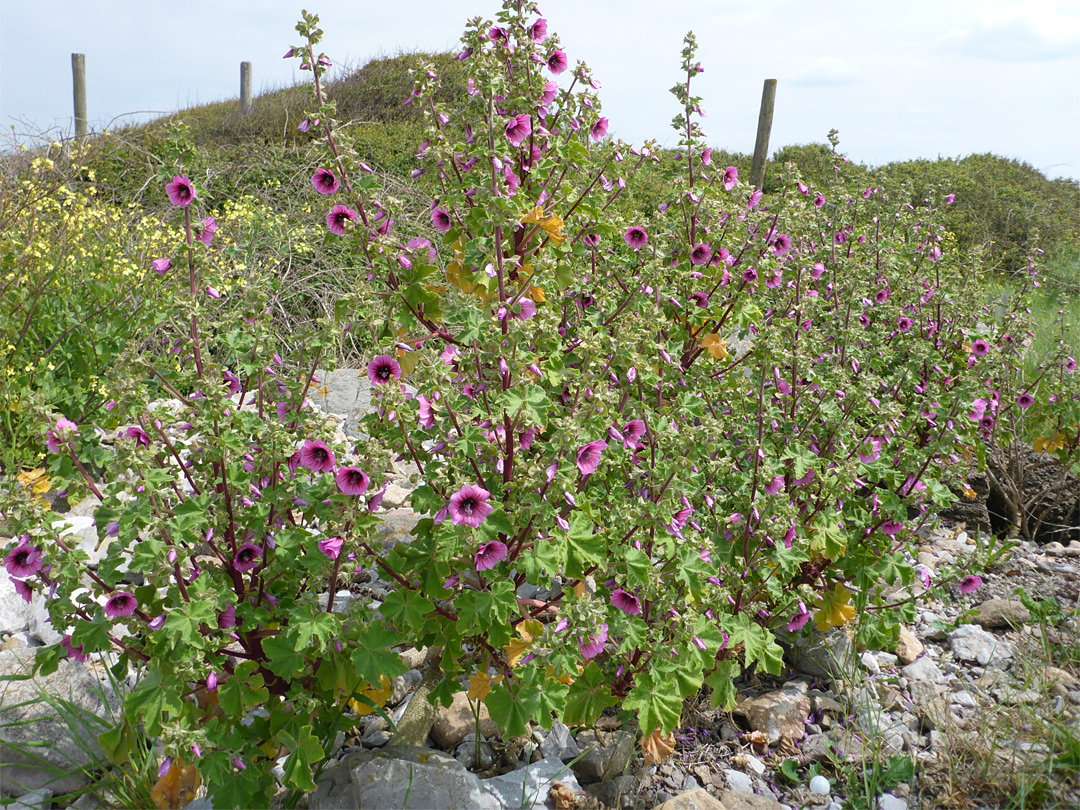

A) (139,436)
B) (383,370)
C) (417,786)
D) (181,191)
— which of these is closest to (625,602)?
(417,786)

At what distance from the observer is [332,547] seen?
2.10 metres

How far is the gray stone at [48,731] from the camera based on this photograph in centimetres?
256

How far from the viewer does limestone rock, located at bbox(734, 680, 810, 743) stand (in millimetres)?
2871

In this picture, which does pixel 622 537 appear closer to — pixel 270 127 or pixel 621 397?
pixel 621 397

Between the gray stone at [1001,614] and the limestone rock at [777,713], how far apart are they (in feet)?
3.95

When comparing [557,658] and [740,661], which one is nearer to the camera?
[557,658]

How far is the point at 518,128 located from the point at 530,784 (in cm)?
213

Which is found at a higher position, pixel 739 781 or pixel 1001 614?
pixel 1001 614

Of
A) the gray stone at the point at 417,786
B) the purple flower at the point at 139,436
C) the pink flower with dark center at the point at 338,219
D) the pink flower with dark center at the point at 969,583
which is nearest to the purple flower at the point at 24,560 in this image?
the purple flower at the point at 139,436

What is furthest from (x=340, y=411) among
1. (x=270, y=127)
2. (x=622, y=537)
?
(x=270, y=127)

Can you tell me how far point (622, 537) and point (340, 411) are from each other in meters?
3.66

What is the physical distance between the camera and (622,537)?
8.03 ft

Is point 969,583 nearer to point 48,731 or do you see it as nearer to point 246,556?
point 246,556

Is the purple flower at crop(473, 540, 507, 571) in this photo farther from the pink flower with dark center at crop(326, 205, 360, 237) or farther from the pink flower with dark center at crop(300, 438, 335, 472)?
the pink flower with dark center at crop(326, 205, 360, 237)
